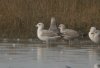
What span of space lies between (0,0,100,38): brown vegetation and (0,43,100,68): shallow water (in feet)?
18.0

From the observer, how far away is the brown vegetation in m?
24.0

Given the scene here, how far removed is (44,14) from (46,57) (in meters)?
9.96

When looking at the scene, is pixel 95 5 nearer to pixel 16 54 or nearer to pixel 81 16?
pixel 81 16

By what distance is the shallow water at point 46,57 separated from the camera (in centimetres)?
1323

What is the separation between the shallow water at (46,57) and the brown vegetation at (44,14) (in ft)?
18.0

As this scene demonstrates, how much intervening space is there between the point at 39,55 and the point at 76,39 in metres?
6.86

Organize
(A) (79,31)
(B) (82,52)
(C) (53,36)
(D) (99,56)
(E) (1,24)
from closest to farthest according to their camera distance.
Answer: (D) (99,56) → (B) (82,52) → (C) (53,36) → (A) (79,31) → (E) (1,24)

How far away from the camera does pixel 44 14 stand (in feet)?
81.5

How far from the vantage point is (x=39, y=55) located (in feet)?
51.2

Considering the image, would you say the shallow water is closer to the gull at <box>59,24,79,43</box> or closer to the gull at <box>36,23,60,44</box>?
the gull at <box>36,23,60,44</box>

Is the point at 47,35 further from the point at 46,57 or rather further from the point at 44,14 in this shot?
the point at 46,57

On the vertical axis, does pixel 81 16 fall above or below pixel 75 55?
above

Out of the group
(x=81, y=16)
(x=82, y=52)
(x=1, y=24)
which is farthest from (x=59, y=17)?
(x=82, y=52)

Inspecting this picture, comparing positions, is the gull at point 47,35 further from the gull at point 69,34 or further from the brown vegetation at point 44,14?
the brown vegetation at point 44,14
